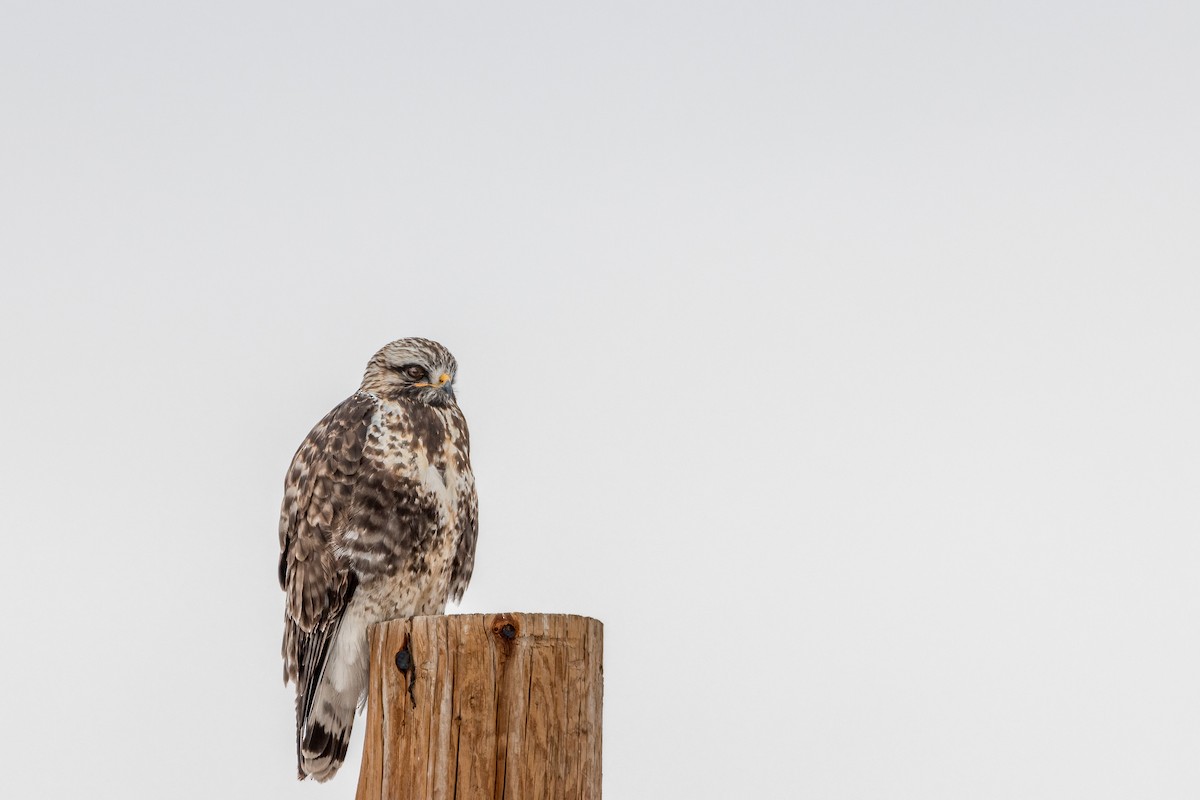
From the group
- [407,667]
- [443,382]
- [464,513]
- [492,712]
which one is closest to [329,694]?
[464,513]

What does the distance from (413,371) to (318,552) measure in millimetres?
928

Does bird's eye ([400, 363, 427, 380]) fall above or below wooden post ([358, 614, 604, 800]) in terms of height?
above

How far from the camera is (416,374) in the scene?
5398 mm

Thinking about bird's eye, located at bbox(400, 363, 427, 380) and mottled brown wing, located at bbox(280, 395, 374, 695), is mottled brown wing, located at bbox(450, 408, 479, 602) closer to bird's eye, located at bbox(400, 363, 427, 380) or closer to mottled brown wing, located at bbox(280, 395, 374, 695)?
bird's eye, located at bbox(400, 363, 427, 380)

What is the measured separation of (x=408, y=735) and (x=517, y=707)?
1.05 ft

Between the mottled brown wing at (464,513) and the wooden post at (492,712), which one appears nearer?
the wooden post at (492,712)

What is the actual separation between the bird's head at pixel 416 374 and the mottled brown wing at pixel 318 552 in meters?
0.26

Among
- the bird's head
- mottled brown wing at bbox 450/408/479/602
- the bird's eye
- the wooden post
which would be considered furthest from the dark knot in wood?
the bird's eye

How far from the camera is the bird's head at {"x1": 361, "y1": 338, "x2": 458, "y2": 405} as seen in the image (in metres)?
5.34

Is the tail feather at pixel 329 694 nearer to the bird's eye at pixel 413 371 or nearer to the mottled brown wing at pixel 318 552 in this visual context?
the mottled brown wing at pixel 318 552

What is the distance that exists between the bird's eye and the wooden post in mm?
2222

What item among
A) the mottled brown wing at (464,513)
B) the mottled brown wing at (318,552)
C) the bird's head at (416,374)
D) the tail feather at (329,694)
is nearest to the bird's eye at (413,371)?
the bird's head at (416,374)

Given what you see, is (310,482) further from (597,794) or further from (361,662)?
(597,794)

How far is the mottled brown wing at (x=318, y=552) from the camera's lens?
494 centimetres
